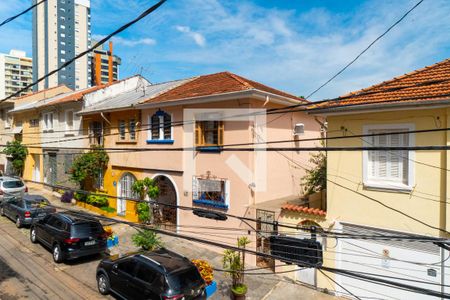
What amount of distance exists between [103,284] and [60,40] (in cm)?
9954

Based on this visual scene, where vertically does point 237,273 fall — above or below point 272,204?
below

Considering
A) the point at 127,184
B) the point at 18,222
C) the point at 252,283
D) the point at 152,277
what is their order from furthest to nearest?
1. the point at 127,184
2. the point at 18,222
3. the point at 252,283
4. the point at 152,277

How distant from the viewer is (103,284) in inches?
387

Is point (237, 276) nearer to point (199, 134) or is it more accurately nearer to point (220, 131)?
point (220, 131)

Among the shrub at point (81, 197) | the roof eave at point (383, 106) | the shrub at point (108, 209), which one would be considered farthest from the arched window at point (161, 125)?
the roof eave at point (383, 106)

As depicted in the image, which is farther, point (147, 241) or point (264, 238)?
point (147, 241)

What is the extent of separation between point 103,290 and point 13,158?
2628 cm

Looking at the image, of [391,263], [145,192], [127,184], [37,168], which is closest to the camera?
[391,263]

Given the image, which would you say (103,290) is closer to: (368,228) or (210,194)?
(210,194)

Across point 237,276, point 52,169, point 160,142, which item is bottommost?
point 237,276

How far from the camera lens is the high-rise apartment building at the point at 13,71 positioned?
317ft

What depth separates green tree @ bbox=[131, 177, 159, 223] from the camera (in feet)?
52.6

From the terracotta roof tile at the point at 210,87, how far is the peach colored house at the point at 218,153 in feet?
0.18

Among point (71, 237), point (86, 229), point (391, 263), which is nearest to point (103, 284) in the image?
point (71, 237)
